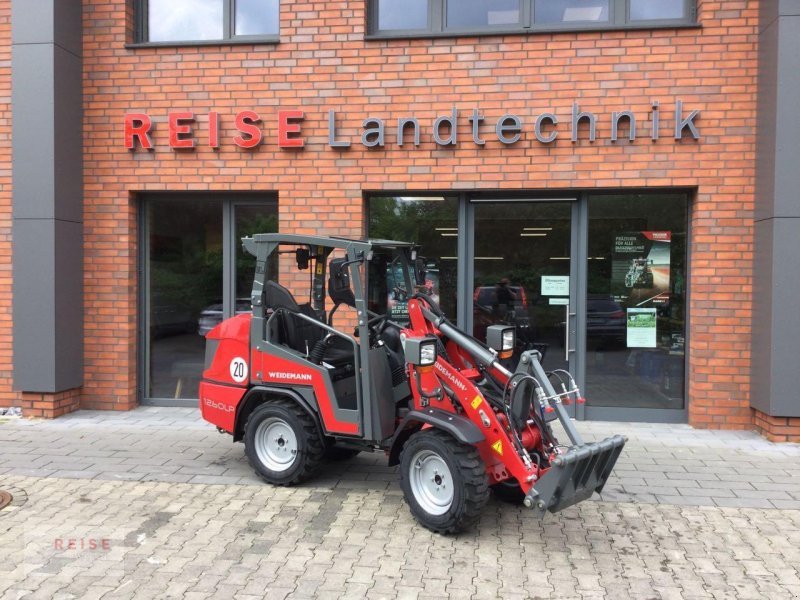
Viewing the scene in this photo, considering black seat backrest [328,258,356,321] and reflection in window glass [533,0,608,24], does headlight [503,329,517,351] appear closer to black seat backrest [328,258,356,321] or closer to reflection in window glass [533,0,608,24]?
black seat backrest [328,258,356,321]

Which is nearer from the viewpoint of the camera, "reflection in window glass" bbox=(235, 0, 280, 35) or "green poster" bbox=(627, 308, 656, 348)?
"green poster" bbox=(627, 308, 656, 348)

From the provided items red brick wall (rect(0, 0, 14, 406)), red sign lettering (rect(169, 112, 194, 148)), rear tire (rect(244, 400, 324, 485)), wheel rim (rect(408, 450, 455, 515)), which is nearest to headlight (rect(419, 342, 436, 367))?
wheel rim (rect(408, 450, 455, 515))

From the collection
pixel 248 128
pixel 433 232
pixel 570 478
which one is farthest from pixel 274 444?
pixel 248 128

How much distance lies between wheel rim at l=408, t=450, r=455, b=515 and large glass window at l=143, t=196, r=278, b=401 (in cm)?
430

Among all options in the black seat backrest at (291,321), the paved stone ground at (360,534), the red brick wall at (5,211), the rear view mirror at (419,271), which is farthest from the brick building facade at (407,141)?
the black seat backrest at (291,321)

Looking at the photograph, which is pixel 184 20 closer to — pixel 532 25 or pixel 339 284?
pixel 532 25

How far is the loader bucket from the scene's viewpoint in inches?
153

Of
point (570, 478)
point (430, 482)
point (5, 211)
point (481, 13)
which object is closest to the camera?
point (570, 478)

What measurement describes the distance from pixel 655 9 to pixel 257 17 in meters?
4.64

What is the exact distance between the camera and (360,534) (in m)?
4.45

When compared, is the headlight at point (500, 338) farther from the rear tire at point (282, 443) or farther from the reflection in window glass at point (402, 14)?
the reflection in window glass at point (402, 14)

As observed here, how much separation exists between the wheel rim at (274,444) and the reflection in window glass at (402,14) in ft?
16.3

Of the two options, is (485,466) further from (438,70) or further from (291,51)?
(291,51)

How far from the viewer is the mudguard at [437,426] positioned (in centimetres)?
426
